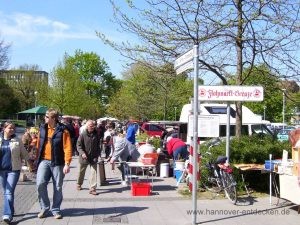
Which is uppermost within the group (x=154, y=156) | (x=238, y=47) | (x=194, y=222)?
(x=238, y=47)

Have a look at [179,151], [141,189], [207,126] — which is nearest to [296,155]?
[207,126]

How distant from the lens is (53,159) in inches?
348

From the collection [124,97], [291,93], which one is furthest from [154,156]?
[124,97]

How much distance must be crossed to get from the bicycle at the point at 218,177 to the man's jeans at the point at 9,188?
4.56 m

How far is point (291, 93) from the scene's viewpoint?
15.6 meters

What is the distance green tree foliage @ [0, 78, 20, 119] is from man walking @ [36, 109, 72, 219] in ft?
226

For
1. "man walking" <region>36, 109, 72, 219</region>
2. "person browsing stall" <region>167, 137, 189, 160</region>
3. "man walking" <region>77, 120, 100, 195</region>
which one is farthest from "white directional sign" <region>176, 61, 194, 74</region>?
"person browsing stall" <region>167, 137, 189, 160</region>

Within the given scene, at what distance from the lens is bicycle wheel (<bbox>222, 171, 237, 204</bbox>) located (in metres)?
10.9

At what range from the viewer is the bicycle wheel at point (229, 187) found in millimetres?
10852

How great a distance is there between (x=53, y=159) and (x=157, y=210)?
236 cm

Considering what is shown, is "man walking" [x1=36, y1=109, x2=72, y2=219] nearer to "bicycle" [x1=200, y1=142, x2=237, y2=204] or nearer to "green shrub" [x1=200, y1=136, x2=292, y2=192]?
"bicycle" [x1=200, y1=142, x2=237, y2=204]

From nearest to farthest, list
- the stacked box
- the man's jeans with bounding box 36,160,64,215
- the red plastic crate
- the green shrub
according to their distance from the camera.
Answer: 1. the man's jeans with bounding box 36,160,64,215
2. the stacked box
3. the red plastic crate
4. the green shrub

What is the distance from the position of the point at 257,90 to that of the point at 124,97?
46675mm

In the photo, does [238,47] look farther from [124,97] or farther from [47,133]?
[124,97]
